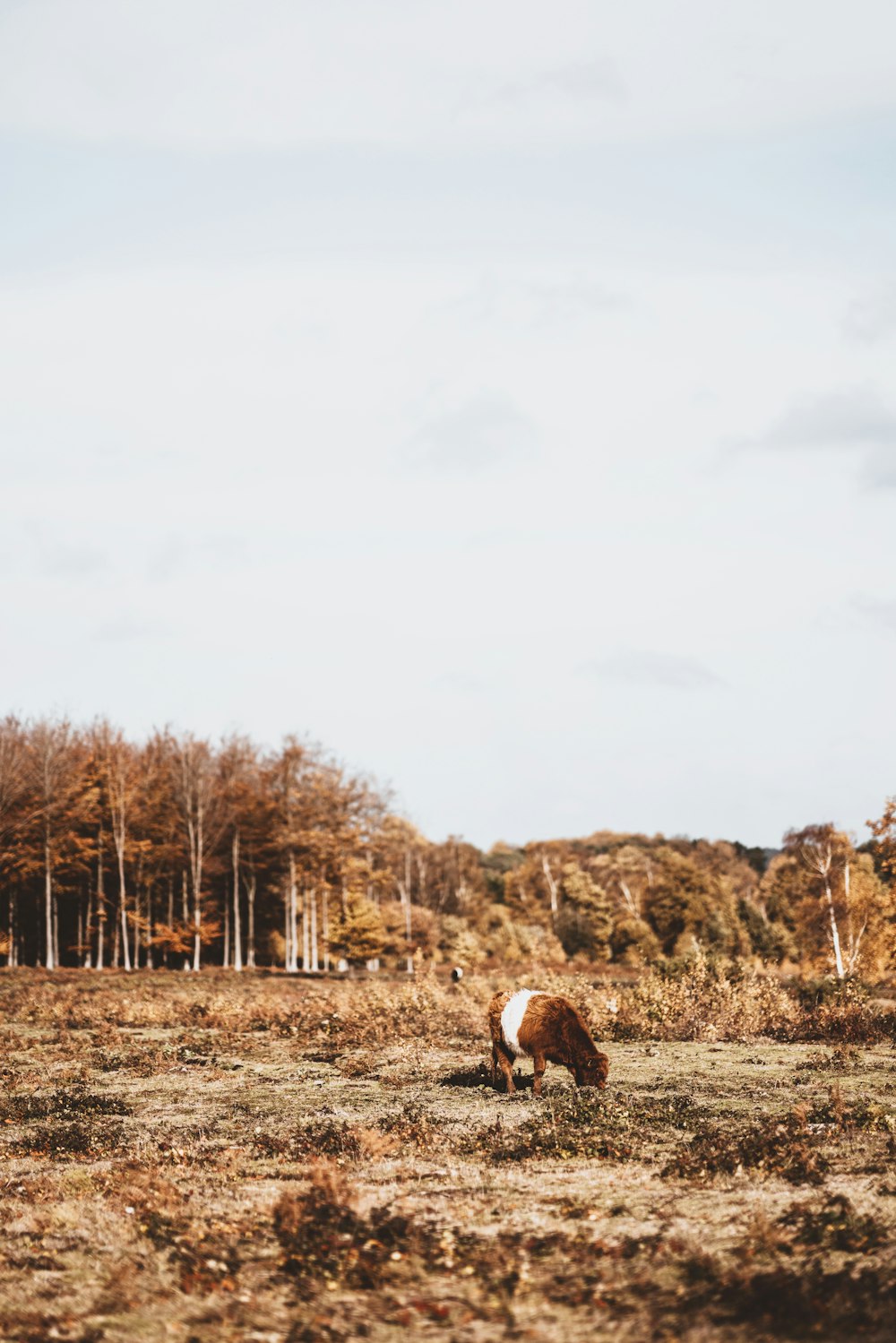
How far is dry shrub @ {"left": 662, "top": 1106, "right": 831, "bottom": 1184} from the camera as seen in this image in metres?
12.3

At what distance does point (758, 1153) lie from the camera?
12883mm

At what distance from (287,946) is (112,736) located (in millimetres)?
20623

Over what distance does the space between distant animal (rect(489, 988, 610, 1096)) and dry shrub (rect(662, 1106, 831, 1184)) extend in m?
3.39

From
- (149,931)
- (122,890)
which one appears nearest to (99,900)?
(149,931)

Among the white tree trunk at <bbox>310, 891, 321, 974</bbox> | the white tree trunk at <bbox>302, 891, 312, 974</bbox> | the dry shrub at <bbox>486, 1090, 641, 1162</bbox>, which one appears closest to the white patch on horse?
the dry shrub at <bbox>486, 1090, 641, 1162</bbox>

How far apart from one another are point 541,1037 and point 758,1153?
200 inches

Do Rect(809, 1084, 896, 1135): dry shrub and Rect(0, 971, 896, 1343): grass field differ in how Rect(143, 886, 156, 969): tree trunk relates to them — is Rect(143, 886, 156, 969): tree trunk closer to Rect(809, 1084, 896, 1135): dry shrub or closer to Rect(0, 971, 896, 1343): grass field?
Rect(0, 971, 896, 1343): grass field

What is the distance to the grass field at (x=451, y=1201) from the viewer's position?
8.58 m

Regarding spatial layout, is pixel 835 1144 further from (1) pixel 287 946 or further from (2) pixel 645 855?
(2) pixel 645 855

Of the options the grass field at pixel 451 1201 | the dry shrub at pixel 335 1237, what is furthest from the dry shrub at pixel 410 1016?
the dry shrub at pixel 335 1237

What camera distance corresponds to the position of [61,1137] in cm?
1616

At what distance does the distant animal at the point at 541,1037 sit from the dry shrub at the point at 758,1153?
11.1 feet

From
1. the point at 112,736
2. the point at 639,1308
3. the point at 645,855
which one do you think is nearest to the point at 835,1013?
the point at 639,1308

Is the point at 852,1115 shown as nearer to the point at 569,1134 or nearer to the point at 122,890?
the point at 569,1134
